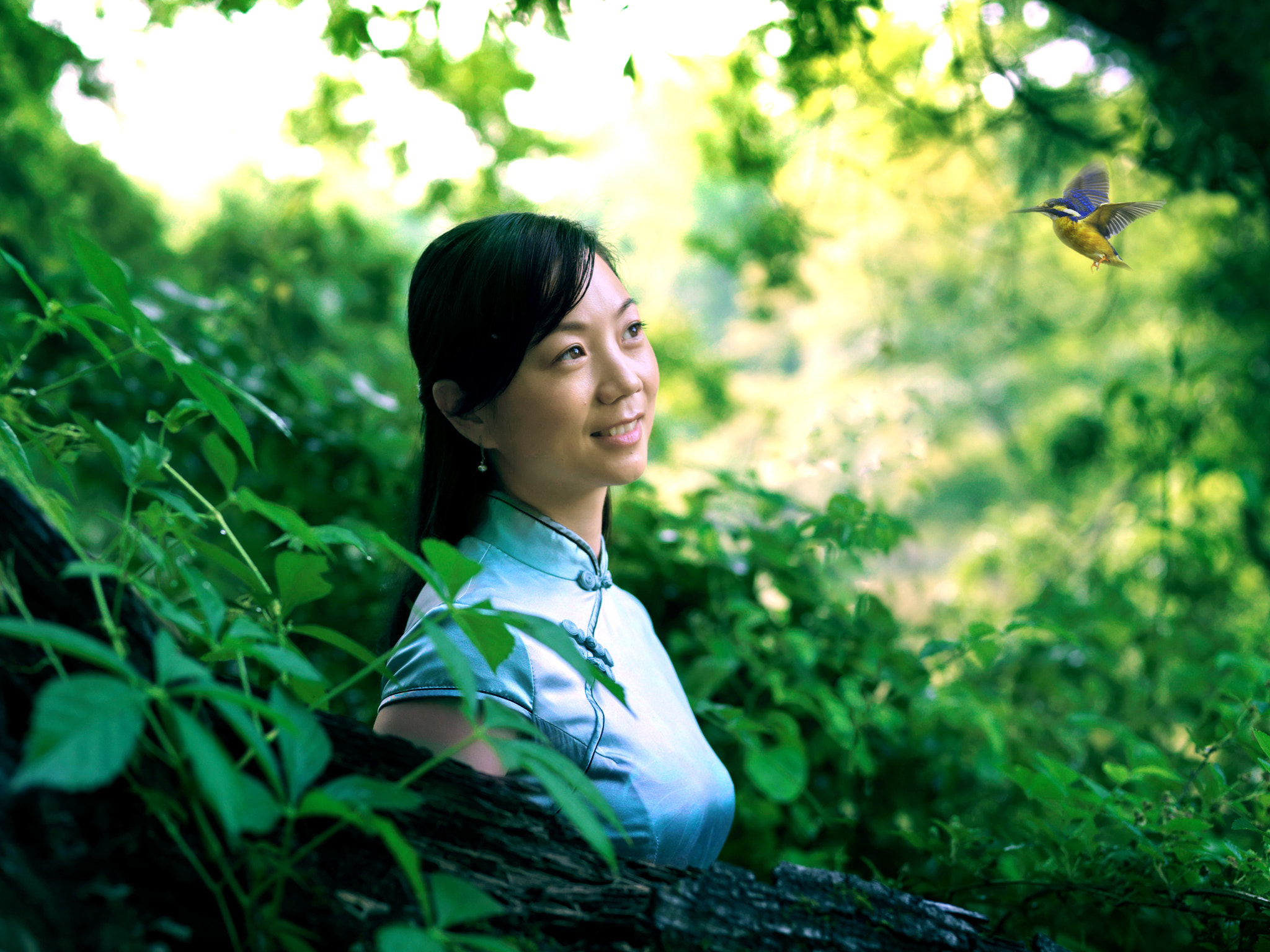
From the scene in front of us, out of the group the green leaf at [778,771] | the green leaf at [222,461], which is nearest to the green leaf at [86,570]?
the green leaf at [222,461]

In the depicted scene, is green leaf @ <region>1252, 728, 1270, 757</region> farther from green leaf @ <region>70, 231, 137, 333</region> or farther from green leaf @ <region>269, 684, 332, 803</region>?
green leaf @ <region>70, 231, 137, 333</region>

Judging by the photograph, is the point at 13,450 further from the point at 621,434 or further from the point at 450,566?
the point at 621,434

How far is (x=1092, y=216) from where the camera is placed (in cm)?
95

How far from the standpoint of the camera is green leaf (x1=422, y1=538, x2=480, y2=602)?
2.26ft

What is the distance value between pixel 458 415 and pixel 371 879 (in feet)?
2.56

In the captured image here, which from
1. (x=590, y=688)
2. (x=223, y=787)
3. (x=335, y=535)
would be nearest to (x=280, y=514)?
(x=335, y=535)

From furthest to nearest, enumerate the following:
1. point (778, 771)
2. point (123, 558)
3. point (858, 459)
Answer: point (858, 459) → point (778, 771) → point (123, 558)

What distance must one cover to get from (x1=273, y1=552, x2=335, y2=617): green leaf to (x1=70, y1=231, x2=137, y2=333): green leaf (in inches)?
10.7

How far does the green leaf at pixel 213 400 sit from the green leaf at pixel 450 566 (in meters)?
0.21

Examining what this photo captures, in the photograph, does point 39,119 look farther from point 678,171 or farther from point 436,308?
point 678,171

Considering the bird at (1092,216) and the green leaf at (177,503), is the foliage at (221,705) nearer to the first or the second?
the green leaf at (177,503)

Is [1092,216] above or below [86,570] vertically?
above

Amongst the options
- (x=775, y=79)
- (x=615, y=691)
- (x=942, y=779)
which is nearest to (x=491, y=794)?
(x=615, y=691)

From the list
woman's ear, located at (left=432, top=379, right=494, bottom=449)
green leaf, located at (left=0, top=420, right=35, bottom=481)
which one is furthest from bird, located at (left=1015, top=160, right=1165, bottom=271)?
green leaf, located at (left=0, top=420, right=35, bottom=481)
